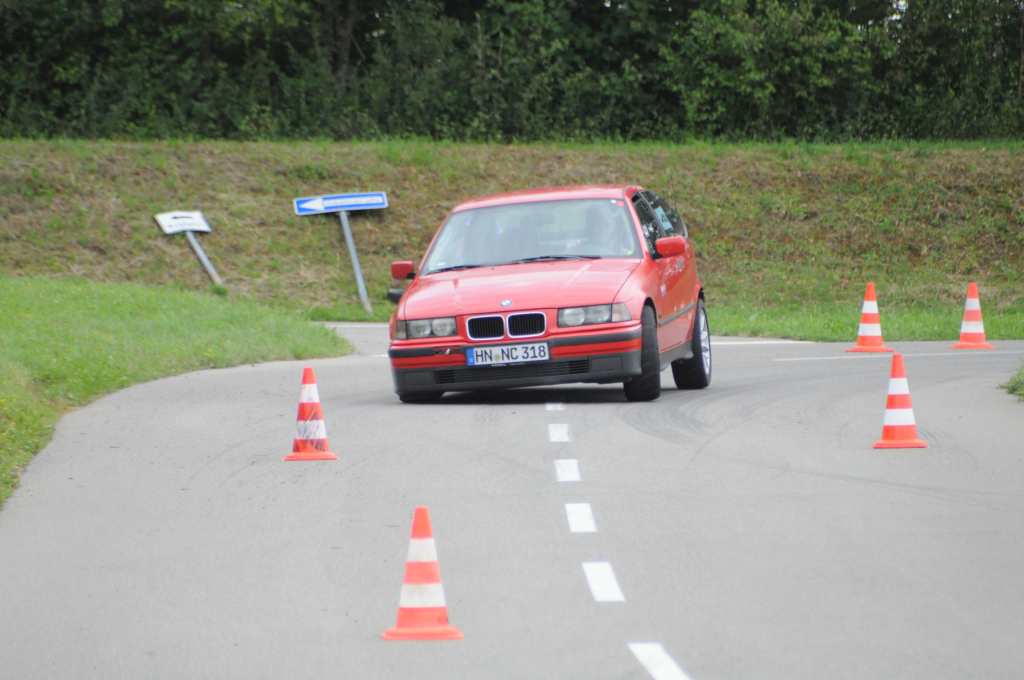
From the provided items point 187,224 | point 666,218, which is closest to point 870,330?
point 666,218

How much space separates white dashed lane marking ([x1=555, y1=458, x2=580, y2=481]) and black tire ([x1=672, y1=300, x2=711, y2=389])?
471cm

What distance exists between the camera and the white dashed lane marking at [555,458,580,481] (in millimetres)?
10289

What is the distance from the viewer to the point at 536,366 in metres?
13.7

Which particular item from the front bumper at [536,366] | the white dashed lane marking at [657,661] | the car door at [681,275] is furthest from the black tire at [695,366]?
the white dashed lane marking at [657,661]

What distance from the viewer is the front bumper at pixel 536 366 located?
536 inches

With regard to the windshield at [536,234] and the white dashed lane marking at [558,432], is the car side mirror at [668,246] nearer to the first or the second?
the windshield at [536,234]

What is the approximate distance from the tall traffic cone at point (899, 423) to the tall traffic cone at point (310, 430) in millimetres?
3512

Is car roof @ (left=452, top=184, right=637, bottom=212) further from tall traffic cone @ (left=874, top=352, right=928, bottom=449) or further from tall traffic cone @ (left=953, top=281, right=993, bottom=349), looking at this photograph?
tall traffic cone @ (left=953, top=281, right=993, bottom=349)

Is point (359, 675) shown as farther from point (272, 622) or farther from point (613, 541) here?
point (613, 541)

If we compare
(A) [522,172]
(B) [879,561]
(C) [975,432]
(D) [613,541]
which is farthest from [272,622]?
(A) [522,172]

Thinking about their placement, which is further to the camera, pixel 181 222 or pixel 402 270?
pixel 181 222

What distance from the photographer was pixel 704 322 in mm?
16094

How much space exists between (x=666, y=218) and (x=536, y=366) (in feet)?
11.2

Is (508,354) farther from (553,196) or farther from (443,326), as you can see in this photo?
(553,196)
